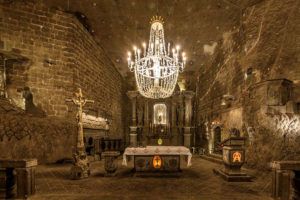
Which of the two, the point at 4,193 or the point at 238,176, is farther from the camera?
the point at 238,176

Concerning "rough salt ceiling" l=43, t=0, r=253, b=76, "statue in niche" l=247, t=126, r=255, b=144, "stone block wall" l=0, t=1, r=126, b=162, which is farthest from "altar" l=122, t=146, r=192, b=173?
"rough salt ceiling" l=43, t=0, r=253, b=76

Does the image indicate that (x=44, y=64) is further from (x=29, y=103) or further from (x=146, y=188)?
(x=146, y=188)

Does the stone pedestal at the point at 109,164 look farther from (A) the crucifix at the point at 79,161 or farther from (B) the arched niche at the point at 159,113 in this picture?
(B) the arched niche at the point at 159,113

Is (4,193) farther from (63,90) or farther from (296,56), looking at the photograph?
(296,56)

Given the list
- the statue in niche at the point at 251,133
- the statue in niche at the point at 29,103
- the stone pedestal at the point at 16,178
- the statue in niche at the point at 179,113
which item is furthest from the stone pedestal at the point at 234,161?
the statue in niche at the point at 179,113

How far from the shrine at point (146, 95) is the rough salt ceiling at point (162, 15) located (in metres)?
0.05

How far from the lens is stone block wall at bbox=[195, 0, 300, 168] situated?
7.11 m

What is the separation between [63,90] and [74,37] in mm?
2235

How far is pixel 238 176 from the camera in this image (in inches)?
240

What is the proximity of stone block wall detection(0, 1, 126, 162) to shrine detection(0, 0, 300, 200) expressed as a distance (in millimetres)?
37

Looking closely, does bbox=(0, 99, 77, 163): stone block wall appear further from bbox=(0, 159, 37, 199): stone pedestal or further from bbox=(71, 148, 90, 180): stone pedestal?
bbox=(0, 159, 37, 199): stone pedestal

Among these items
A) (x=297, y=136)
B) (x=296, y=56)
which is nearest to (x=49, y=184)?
(x=297, y=136)

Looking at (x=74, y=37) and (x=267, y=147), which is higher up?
(x=74, y=37)

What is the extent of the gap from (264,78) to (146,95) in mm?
4182
